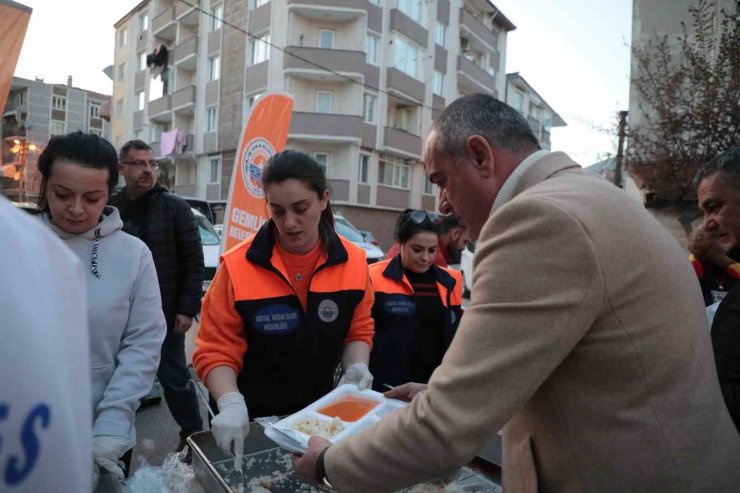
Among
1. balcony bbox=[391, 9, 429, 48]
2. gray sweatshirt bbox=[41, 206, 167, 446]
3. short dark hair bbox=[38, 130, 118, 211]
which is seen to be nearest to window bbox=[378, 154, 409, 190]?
balcony bbox=[391, 9, 429, 48]

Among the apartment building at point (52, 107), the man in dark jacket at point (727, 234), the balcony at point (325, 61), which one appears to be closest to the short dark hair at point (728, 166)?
the man in dark jacket at point (727, 234)

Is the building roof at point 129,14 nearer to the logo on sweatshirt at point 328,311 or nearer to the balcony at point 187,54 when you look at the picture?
the balcony at point 187,54

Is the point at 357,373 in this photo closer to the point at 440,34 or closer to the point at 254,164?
the point at 254,164

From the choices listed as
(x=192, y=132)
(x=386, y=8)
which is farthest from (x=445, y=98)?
(x=192, y=132)

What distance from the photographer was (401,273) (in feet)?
10.7

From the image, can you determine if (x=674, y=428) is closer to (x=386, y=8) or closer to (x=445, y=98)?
(x=386, y=8)

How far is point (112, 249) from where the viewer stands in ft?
6.21

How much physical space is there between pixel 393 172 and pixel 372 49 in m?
5.55

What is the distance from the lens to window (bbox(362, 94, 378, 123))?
24.2 metres

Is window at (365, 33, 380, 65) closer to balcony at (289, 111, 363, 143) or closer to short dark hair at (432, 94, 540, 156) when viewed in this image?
balcony at (289, 111, 363, 143)

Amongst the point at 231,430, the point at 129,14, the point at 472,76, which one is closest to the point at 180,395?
the point at 231,430

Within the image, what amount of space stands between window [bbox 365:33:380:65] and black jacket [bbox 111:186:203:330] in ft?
71.1

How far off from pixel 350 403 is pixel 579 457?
2.94ft

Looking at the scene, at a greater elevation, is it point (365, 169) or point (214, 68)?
point (214, 68)
